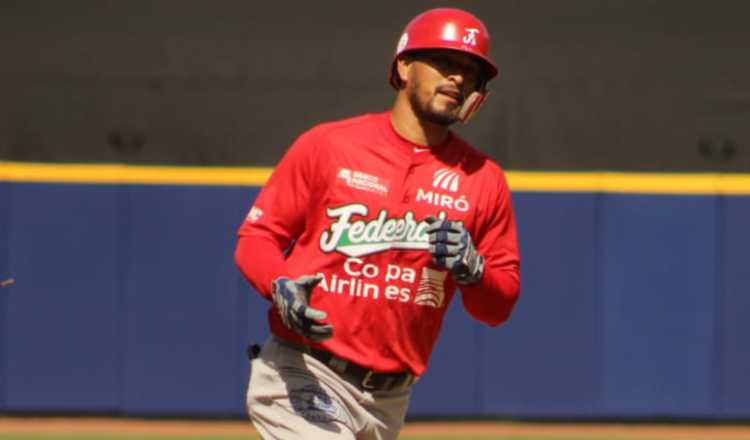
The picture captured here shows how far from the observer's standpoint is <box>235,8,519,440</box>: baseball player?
4.33 metres

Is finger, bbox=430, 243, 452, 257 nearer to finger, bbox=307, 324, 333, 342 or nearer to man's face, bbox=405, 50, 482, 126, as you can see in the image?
finger, bbox=307, 324, 333, 342

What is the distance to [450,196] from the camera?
14.5ft

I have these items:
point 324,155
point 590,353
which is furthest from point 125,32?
point 324,155

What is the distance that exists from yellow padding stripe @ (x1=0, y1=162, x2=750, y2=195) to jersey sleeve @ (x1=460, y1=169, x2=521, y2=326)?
4382mm

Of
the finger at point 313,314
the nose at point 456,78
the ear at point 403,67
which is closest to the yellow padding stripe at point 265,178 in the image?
the ear at point 403,67

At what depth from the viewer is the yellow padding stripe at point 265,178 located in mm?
8836

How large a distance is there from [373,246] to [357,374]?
1.21 ft

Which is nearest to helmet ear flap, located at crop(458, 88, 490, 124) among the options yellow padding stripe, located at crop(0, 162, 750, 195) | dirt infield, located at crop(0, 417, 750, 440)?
yellow padding stripe, located at crop(0, 162, 750, 195)

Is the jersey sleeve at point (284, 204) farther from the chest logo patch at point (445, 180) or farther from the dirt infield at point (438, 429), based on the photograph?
the dirt infield at point (438, 429)

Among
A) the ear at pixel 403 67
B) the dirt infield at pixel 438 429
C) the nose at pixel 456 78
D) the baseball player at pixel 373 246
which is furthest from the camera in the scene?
the dirt infield at pixel 438 429

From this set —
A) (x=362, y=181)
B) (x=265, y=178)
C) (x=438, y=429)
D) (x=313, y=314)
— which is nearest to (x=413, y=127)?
(x=362, y=181)

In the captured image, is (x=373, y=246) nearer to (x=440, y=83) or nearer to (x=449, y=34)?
(x=440, y=83)

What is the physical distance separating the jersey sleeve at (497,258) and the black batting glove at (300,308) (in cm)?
50

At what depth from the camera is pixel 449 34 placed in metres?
4.38
